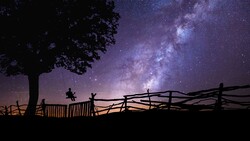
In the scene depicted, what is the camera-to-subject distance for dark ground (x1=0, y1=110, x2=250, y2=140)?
797 cm

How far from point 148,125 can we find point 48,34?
16915mm

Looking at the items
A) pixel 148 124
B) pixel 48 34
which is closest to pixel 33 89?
pixel 48 34

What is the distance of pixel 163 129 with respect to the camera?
9102 mm

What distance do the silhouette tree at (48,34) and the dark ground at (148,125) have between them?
11.0 meters

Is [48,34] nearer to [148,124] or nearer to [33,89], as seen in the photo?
[33,89]

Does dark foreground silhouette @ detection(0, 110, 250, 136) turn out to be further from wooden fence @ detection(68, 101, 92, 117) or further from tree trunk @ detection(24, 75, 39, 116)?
tree trunk @ detection(24, 75, 39, 116)

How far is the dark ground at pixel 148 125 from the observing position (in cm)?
797

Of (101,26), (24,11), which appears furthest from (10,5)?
(101,26)

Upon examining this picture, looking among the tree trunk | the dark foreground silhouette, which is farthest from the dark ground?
the tree trunk

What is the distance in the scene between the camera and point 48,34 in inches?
947

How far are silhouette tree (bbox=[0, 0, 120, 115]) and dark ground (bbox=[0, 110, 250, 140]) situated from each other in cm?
1095

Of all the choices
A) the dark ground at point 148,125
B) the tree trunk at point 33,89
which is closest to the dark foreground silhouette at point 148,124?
the dark ground at point 148,125

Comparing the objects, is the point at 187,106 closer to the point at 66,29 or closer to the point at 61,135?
the point at 61,135

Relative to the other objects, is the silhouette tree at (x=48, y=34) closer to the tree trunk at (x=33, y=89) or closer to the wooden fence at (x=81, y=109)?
the tree trunk at (x=33, y=89)
